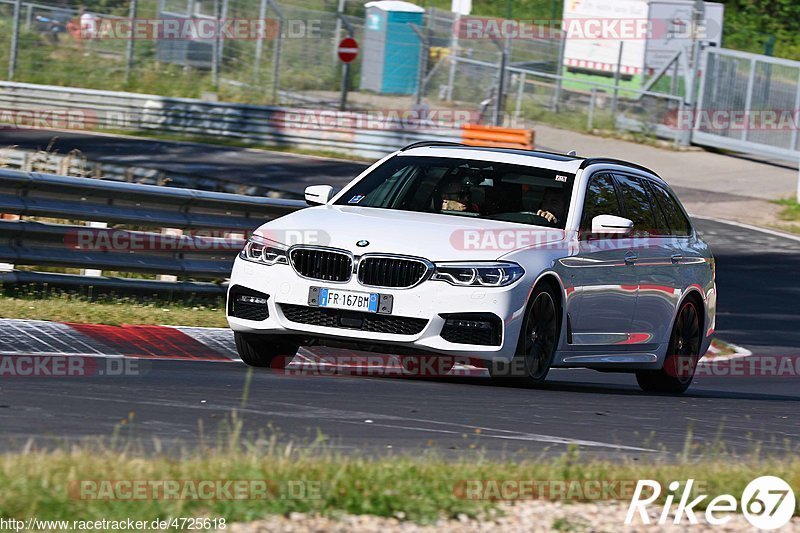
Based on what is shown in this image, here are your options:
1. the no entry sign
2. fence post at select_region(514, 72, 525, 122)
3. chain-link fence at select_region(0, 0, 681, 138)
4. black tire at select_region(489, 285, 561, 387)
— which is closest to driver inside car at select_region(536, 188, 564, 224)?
black tire at select_region(489, 285, 561, 387)

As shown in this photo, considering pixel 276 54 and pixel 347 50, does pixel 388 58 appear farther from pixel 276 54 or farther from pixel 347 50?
pixel 276 54

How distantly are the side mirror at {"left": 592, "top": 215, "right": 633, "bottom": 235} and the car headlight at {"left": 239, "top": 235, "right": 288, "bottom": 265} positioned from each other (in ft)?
6.98

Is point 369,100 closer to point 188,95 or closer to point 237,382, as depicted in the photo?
point 188,95

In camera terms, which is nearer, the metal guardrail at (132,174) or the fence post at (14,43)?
the metal guardrail at (132,174)

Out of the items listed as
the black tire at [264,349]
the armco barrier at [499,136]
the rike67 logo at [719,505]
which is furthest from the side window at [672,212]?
the armco barrier at [499,136]

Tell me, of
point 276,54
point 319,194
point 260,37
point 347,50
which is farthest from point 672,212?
point 260,37

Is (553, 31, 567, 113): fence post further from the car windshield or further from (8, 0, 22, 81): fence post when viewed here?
the car windshield

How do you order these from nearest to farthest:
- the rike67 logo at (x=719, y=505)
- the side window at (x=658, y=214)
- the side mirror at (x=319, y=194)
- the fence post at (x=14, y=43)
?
the rike67 logo at (x=719, y=505), the side mirror at (x=319, y=194), the side window at (x=658, y=214), the fence post at (x=14, y=43)

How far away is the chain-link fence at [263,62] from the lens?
111 feet

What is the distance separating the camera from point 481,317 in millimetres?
8664

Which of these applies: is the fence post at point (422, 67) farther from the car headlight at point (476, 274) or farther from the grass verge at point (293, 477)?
the grass verge at point (293, 477)

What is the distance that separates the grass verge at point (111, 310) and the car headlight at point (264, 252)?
6.56ft

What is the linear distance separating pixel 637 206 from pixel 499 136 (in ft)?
60.8

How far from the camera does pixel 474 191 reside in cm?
990
